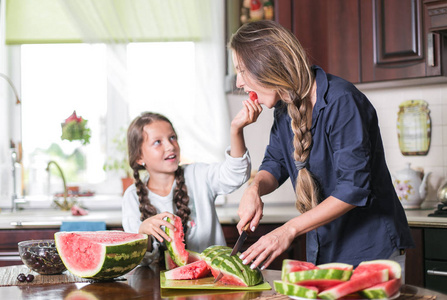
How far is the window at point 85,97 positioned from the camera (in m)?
4.27

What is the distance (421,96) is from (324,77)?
2.13 metres

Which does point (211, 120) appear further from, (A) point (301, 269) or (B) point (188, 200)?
(A) point (301, 269)

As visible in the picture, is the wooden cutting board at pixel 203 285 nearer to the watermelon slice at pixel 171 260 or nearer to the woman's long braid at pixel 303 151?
the watermelon slice at pixel 171 260

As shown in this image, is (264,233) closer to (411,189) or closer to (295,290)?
(411,189)

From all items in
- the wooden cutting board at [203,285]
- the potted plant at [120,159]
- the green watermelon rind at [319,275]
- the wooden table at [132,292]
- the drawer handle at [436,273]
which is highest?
the potted plant at [120,159]

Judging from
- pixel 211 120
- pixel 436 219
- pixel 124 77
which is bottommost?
pixel 436 219

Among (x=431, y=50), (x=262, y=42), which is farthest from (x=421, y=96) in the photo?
(x=262, y=42)

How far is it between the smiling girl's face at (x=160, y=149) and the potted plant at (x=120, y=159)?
4.47 feet

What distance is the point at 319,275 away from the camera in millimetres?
1416

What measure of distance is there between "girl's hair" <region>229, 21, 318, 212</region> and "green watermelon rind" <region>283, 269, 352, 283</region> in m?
0.66

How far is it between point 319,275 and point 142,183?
1438mm

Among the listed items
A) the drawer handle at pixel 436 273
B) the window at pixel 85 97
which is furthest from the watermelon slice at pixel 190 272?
the window at pixel 85 97

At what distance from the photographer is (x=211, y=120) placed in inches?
164

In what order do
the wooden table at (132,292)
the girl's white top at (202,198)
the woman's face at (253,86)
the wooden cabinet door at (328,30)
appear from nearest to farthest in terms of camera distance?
the wooden table at (132,292) → the woman's face at (253,86) → the girl's white top at (202,198) → the wooden cabinet door at (328,30)
